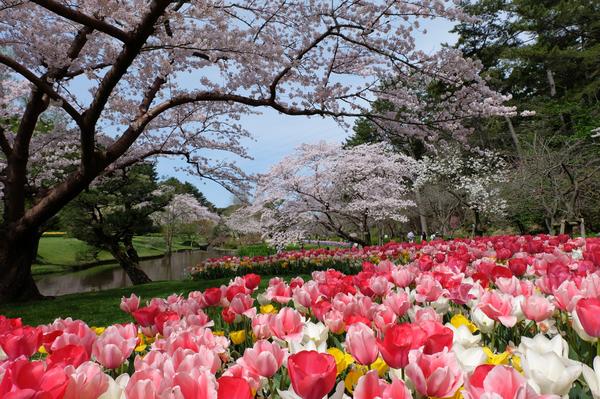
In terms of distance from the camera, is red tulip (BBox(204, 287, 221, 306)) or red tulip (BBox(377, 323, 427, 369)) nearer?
red tulip (BBox(377, 323, 427, 369))

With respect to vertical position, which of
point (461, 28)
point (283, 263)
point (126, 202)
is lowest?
point (283, 263)

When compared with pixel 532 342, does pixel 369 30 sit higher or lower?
higher

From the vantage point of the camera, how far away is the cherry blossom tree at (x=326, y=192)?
622 inches

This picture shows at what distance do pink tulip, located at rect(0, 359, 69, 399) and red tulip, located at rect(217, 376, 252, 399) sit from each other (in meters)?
0.32

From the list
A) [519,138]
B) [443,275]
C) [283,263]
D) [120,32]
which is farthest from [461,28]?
[443,275]

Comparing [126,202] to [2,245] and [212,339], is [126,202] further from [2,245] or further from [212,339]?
[212,339]

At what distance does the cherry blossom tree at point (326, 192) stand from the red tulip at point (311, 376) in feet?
46.6

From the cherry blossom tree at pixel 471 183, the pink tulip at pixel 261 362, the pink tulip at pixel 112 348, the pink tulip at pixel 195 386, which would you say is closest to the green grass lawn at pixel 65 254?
the cherry blossom tree at pixel 471 183

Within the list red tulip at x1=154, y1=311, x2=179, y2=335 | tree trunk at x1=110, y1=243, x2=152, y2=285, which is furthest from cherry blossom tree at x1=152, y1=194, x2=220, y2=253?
red tulip at x1=154, y1=311, x2=179, y2=335

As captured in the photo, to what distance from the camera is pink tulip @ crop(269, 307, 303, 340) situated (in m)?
1.50

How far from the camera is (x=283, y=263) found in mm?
11562

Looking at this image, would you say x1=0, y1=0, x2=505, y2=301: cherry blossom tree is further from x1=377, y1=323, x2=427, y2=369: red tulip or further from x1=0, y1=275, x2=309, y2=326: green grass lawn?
x1=377, y1=323, x2=427, y2=369: red tulip

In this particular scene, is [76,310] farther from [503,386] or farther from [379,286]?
[503,386]

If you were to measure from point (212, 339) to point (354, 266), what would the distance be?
25.3ft
